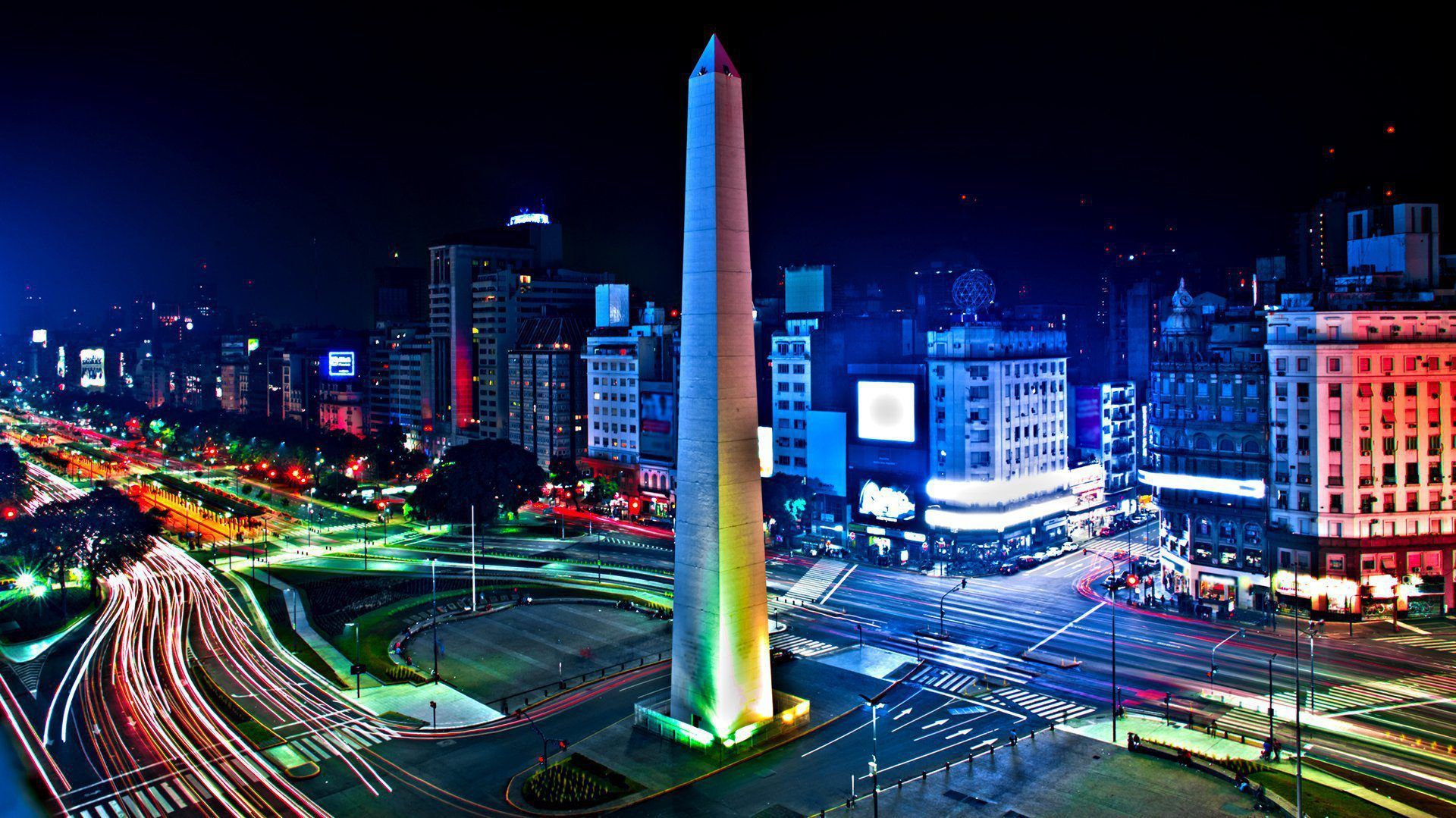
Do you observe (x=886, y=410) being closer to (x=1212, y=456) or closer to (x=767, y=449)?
(x=767, y=449)

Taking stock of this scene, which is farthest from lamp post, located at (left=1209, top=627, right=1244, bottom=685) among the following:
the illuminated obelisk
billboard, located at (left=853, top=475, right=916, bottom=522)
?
billboard, located at (left=853, top=475, right=916, bottom=522)

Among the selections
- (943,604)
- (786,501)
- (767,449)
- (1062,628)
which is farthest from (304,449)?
(1062,628)

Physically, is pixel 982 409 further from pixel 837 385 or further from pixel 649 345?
pixel 649 345

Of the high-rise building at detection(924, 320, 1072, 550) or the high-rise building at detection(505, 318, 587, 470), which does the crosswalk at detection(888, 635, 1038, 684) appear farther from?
the high-rise building at detection(505, 318, 587, 470)

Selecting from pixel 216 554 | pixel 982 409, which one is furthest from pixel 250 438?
pixel 982 409

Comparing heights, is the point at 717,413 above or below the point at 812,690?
above

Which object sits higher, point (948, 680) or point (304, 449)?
point (304, 449)
